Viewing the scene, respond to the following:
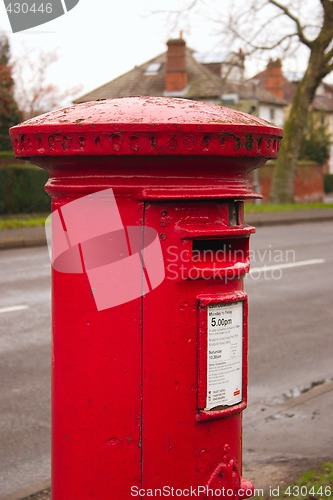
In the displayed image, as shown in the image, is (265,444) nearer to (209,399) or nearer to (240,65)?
(209,399)

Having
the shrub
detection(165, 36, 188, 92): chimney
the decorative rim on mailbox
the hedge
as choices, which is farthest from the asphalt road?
the shrub

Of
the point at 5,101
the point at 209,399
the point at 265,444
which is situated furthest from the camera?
the point at 5,101

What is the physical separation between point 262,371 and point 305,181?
3116 centimetres

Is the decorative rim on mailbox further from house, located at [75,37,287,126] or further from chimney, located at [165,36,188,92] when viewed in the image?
chimney, located at [165,36,188,92]

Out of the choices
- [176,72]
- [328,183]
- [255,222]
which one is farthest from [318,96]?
[255,222]

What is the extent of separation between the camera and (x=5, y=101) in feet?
71.5

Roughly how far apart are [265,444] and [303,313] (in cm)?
391

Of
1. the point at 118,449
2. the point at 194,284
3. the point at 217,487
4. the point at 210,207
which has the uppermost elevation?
the point at 210,207

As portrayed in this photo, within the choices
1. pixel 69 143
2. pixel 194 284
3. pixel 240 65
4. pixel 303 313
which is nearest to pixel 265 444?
pixel 194 284

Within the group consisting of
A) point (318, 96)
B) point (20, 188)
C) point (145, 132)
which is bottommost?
point (20, 188)

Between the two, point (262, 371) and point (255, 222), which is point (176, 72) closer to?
point (255, 222)

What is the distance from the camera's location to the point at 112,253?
2121mm

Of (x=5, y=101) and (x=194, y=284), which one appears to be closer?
(x=194, y=284)

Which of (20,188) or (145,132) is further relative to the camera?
(20,188)
